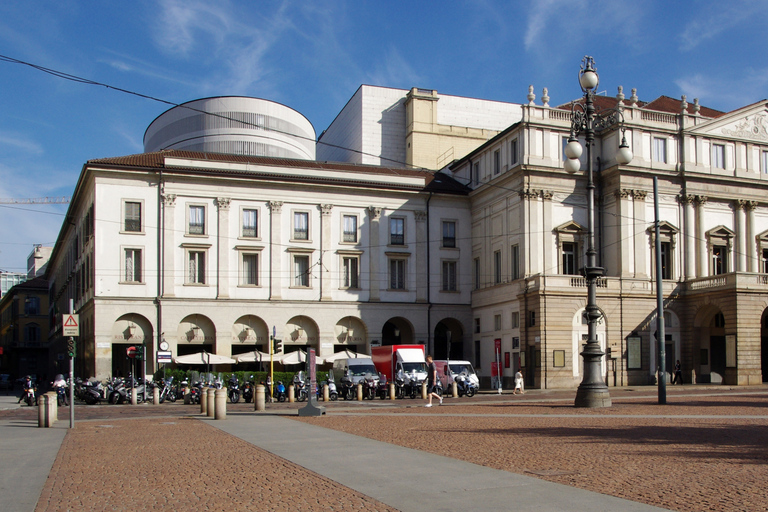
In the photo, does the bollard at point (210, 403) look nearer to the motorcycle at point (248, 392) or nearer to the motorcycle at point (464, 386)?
the motorcycle at point (248, 392)

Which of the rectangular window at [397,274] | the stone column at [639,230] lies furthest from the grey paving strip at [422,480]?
the rectangular window at [397,274]

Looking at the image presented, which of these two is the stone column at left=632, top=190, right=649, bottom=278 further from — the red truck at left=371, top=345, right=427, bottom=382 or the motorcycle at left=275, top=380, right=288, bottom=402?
the motorcycle at left=275, top=380, right=288, bottom=402

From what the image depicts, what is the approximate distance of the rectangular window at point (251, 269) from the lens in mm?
50250

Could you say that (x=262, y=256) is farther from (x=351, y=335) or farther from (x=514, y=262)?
(x=514, y=262)

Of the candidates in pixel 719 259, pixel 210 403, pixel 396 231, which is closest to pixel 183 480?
pixel 210 403

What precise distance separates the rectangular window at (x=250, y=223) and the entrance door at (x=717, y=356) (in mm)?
29790

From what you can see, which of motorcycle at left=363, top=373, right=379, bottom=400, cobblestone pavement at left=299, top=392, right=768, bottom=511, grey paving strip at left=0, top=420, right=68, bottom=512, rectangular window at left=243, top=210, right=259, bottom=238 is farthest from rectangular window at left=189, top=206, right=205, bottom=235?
cobblestone pavement at left=299, top=392, right=768, bottom=511

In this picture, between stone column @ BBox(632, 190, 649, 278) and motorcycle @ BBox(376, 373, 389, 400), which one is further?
stone column @ BBox(632, 190, 649, 278)

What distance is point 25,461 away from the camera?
14.0 meters

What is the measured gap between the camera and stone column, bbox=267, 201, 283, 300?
50.3 meters

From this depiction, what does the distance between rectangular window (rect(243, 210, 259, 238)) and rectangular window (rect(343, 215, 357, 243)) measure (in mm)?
6019

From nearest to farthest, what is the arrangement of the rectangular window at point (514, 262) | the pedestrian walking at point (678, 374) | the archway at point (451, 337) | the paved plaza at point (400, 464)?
the paved plaza at point (400, 464) → the pedestrian walking at point (678, 374) → the rectangular window at point (514, 262) → the archway at point (451, 337)

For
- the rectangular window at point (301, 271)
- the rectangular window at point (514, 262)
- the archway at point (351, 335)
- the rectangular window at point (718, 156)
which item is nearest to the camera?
the rectangular window at point (514, 262)

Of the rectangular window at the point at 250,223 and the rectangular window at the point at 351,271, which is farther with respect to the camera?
the rectangular window at the point at 351,271
